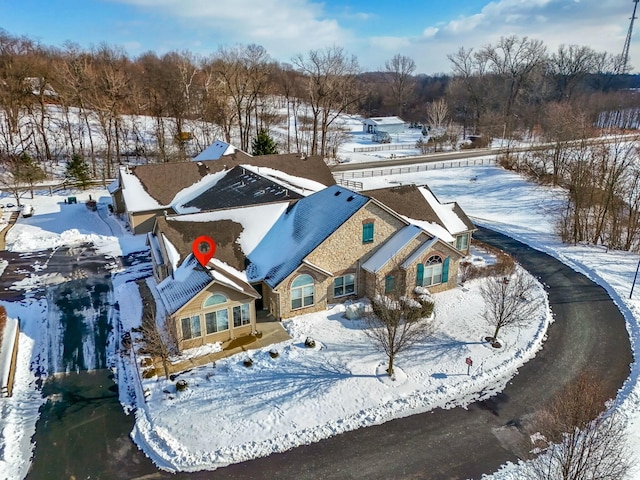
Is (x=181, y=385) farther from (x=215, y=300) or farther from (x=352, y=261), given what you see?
(x=352, y=261)

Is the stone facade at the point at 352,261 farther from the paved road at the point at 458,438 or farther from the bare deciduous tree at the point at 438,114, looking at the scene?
the bare deciduous tree at the point at 438,114

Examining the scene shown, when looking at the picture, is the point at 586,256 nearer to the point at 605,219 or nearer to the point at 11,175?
the point at 605,219

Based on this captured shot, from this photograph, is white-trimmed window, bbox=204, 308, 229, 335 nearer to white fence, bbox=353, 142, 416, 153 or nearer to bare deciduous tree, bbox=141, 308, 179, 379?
bare deciduous tree, bbox=141, 308, 179, 379

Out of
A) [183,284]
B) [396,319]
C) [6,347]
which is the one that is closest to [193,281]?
[183,284]

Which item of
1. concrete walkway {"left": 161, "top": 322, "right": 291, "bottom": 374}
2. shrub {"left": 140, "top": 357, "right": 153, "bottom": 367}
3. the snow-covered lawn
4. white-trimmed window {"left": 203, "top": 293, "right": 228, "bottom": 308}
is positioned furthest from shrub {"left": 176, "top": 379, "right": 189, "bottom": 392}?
white-trimmed window {"left": 203, "top": 293, "right": 228, "bottom": 308}

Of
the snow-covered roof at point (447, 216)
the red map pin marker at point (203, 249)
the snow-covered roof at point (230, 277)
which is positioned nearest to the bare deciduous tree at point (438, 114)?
the snow-covered roof at point (447, 216)

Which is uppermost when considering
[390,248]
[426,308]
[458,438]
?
[390,248]
